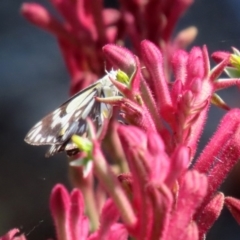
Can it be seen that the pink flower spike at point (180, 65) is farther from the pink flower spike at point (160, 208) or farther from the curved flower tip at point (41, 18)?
the curved flower tip at point (41, 18)

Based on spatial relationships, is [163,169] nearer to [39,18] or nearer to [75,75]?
[75,75]

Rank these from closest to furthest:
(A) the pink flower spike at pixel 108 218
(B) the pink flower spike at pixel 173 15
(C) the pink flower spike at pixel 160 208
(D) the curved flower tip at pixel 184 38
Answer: (C) the pink flower spike at pixel 160 208 < (A) the pink flower spike at pixel 108 218 < (B) the pink flower spike at pixel 173 15 < (D) the curved flower tip at pixel 184 38

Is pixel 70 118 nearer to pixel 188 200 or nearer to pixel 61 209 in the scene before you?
pixel 61 209

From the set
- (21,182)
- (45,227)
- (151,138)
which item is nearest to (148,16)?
(151,138)

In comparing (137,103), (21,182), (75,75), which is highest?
(137,103)

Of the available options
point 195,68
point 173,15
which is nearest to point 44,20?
point 173,15

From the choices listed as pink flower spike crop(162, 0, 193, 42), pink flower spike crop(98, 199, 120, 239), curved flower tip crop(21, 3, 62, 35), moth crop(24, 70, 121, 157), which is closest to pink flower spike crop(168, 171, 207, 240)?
pink flower spike crop(98, 199, 120, 239)

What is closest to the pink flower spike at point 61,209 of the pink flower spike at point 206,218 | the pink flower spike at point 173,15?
the pink flower spike at point 206,218

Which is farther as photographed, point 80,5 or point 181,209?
point 80,5
